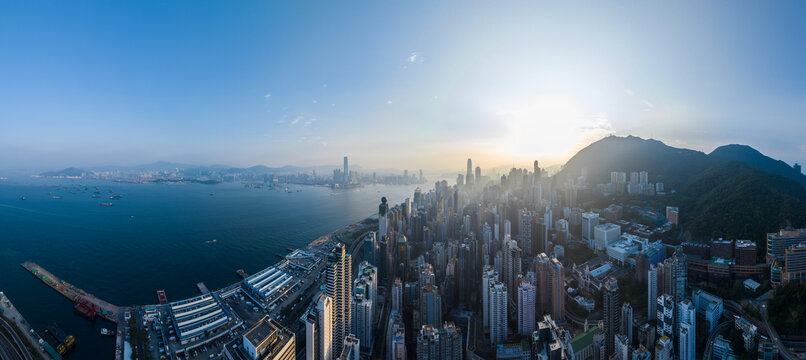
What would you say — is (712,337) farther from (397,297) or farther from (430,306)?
(397,297)

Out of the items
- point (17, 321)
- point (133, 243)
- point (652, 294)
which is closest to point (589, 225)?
point (652, 294)

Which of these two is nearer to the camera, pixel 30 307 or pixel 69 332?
pixel 69 332

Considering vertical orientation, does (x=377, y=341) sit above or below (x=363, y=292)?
below

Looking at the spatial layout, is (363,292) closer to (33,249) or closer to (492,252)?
(492,252)

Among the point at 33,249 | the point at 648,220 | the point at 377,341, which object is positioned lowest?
the point at 377,341

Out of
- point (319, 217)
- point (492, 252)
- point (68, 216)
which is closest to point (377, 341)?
point (492, 252)
